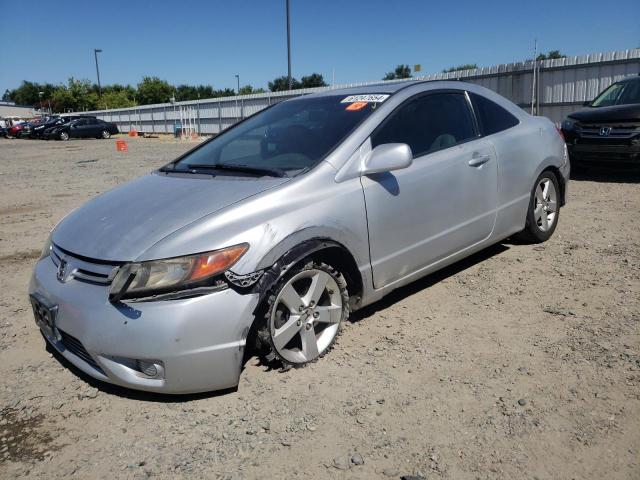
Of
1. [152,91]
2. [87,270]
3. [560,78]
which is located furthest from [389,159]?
[152,91]

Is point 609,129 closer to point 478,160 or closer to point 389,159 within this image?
point 478,160

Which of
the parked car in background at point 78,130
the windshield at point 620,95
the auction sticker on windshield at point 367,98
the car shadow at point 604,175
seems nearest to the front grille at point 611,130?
the car shadow at point 604,175

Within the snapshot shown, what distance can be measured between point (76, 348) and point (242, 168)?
1412 mm

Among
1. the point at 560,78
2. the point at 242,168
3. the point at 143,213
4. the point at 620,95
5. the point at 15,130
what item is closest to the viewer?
the point at 143,213

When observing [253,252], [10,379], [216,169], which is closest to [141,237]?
[253,252]

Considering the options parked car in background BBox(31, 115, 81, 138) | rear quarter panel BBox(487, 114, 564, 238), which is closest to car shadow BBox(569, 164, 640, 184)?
rear quarter panel BBox(487, 114, 564, 238)

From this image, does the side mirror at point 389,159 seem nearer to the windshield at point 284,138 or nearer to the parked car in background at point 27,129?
the windshield at point 284,138

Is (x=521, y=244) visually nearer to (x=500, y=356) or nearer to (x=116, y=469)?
(x=500, y=356)

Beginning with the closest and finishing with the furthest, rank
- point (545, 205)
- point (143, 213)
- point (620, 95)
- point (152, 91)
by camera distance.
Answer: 1. point (143, 213)
2. point (545, 205)
3. point (620, 95)
4. point (152, 91)

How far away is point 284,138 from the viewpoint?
3584mm

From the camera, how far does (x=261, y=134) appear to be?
3.85 metres

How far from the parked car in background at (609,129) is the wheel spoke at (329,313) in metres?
6.49

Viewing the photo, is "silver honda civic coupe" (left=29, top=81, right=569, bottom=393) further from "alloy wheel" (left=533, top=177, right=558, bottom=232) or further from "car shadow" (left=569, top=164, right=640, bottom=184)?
"car shadow" (left=569, top=164, right=640, bottom=184)

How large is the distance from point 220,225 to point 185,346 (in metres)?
0.61
